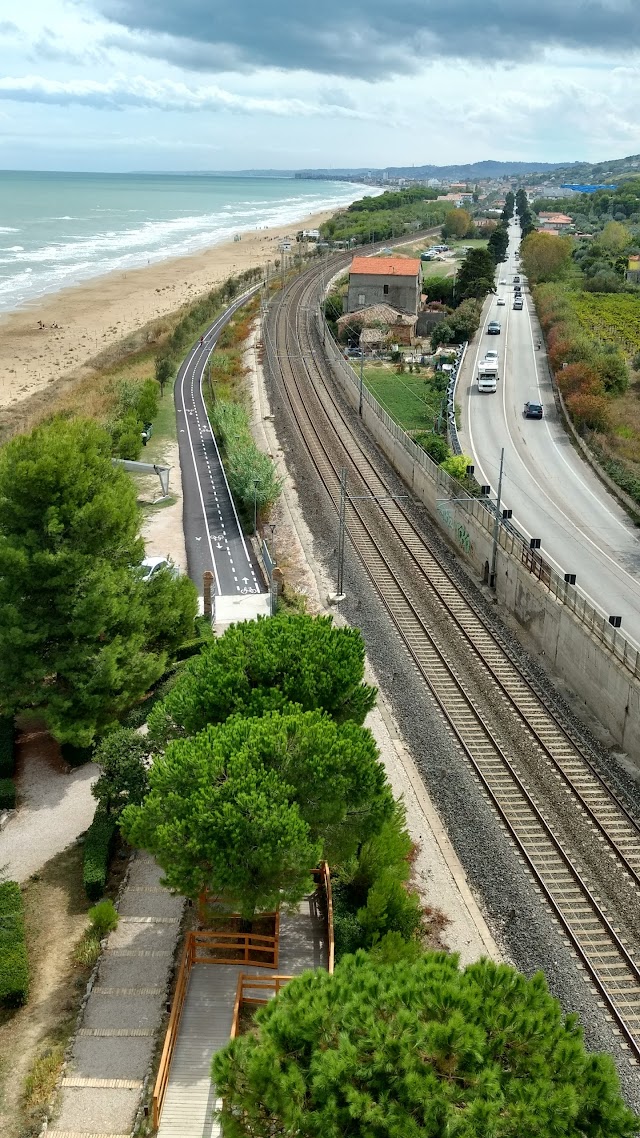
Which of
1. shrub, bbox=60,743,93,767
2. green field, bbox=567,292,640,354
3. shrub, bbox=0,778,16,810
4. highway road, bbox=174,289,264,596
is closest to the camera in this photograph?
shrub, bbox=0,778,16,810

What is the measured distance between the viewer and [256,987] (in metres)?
18.7

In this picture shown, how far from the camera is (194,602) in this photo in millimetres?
32125

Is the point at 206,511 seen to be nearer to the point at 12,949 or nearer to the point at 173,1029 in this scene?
the point at 12,949

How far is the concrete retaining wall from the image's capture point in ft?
94.4

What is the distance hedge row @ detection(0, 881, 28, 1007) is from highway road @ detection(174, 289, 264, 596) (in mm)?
20467

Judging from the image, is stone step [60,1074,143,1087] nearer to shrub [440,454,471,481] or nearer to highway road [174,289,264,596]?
highway road [174,289,264,596]

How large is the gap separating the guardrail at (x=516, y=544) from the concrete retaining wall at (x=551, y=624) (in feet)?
0.20

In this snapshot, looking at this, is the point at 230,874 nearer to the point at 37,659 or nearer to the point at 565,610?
the point at 37,659

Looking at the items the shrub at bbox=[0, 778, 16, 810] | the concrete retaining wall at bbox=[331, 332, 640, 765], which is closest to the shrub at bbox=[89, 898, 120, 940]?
the shrub at bbox=[0, 778, 16, 810]

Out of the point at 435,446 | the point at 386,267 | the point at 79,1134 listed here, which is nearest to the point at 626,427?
the point at 435,446

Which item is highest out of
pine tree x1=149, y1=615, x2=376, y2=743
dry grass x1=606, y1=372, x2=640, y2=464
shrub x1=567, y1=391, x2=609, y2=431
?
pine tree x1=149, y1=615, x2=376, y2=743

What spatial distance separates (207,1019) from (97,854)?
621cm

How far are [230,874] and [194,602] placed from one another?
15202 millimetres

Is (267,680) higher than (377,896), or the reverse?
(267,680)
